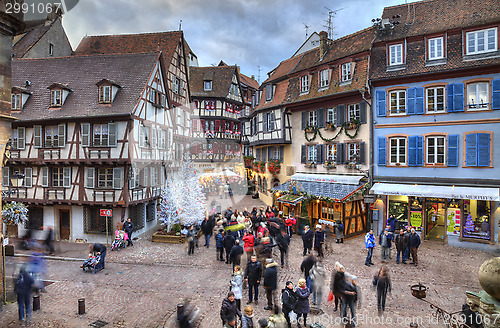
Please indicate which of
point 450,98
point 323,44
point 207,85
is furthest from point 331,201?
point 207,85

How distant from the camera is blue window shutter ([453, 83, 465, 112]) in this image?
16047mm

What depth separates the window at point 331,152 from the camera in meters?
20.9

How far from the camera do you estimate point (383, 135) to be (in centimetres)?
1838

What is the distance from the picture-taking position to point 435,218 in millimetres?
17203

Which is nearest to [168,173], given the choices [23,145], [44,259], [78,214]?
[78,214]

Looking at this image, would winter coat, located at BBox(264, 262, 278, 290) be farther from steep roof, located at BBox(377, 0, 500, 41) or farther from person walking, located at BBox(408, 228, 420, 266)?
steep roof, located at BBox(377, 0, 500, 41)

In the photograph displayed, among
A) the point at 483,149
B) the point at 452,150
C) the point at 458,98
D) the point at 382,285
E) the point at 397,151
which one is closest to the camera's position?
the point at 382,285

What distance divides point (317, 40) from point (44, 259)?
2703cm

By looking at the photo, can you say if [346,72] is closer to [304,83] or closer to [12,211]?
[304,83]

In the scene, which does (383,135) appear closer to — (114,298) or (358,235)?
(358,235)

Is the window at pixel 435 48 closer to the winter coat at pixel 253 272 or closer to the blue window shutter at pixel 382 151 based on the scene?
the blue window shutter at pixel 382 151

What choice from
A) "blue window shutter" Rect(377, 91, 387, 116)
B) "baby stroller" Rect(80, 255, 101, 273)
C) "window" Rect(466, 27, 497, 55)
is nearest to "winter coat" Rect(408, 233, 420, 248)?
"blue window shutter" Rect(377, 91, 387, 116)

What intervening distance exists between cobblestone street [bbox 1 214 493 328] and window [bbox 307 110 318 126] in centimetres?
940

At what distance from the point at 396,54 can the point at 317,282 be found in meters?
14.8
